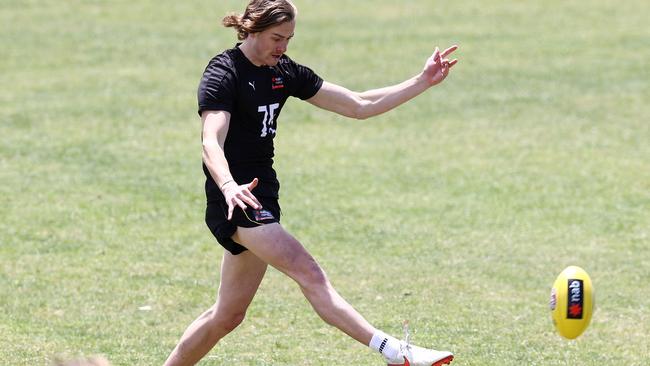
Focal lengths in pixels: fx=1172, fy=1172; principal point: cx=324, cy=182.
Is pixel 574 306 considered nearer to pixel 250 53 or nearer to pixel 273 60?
pixel 273 60

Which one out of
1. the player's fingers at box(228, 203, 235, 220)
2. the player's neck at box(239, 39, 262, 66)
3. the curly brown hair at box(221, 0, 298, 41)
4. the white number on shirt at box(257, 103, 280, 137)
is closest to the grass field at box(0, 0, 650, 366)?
the white number on shirt at box(257, 103, 280, 137)

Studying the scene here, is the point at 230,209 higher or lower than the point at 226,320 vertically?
higher

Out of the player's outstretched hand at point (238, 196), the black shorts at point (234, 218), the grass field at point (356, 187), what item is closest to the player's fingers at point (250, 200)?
the player's outstretched hand at point (238, 196)

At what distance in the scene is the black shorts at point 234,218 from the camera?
6387mm

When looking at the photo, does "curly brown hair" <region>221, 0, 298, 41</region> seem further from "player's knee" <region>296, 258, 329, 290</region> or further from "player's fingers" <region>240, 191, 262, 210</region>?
"player's knee" <region>296, 258, 329, 290</region>

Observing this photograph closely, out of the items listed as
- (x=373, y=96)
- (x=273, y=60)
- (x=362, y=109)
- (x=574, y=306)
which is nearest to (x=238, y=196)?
(x=273, y=60)

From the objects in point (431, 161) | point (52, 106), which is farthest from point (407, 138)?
point (52, 106)

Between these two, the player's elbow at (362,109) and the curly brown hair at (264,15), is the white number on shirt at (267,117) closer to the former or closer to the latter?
the curly brown hair at (264,15)

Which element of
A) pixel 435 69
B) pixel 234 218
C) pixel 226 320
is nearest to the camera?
pixel 234 218

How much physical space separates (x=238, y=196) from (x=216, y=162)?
27 cm

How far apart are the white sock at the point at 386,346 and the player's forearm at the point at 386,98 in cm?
157

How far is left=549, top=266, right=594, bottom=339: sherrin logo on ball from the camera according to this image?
23.3 ft

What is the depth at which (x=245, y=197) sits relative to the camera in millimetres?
6059

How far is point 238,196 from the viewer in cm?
607
